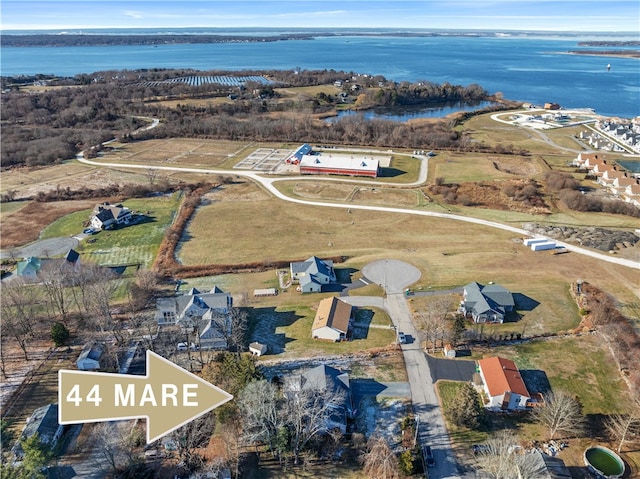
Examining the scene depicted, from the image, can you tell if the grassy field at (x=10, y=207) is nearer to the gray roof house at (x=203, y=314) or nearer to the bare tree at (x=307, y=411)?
the gray roof house at (x=203, y=314)

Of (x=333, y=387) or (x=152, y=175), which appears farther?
(x=152, y=175)

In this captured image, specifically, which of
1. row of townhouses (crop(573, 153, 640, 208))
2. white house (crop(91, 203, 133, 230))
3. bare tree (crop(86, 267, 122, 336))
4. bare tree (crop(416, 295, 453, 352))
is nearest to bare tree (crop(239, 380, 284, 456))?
bare tree (crop(416, 295, 453, 352))

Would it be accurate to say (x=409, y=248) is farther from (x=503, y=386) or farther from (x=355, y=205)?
(x=503, y=386)

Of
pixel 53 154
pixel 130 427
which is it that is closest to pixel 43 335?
pixel 130 427

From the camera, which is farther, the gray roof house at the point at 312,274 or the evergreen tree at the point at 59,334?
the gray roof house at the point at 312,274

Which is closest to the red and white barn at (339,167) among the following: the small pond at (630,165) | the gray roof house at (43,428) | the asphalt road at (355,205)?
the asphalt road at (355,205)

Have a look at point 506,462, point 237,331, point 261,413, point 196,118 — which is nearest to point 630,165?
point 506,462
